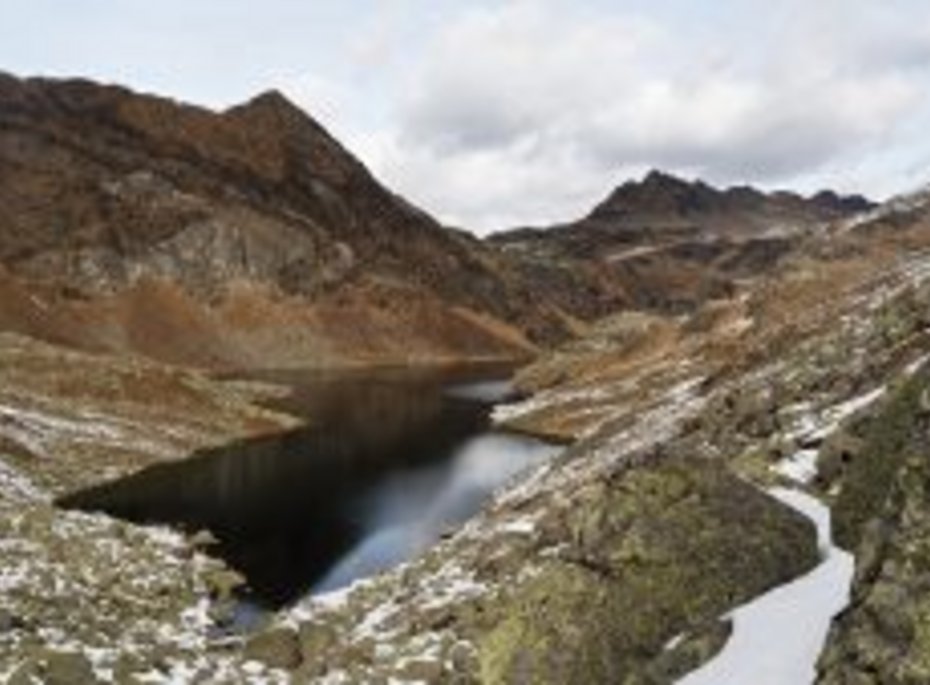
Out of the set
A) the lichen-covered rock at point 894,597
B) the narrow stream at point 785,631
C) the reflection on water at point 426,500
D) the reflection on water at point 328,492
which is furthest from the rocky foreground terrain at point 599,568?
the reflection on water at point 426,500

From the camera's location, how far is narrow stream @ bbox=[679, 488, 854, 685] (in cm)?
2131

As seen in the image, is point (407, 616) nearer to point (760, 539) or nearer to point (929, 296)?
point (760, 539)

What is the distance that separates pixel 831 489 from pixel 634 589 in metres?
7.80

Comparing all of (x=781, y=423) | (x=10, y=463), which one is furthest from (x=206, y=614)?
(x=10, y=463)

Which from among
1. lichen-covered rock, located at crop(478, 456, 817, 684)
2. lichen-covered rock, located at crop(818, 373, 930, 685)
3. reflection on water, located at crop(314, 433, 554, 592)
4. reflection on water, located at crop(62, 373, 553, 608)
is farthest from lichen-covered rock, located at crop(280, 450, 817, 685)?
reflection on water, located at crop(314, 433, 554, 592)

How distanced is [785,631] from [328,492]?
5973 centimetres

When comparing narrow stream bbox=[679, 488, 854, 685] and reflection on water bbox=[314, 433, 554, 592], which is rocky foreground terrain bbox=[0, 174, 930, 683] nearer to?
narrow stream bbox=[679, 488, 854, 685]

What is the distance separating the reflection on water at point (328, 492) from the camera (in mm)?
61875

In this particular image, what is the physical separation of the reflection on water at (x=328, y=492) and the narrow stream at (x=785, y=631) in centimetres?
2961

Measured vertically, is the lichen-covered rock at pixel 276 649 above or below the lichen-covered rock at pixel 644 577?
below

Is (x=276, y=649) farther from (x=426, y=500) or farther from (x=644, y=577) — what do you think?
(x=426, y=500)

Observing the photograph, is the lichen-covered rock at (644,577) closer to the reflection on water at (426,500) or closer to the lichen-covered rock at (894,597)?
the lichen-covered rock at (894,597)

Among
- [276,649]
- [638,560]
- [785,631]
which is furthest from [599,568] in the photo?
[276,649]

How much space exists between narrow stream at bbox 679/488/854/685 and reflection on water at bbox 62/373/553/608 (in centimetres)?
2961
